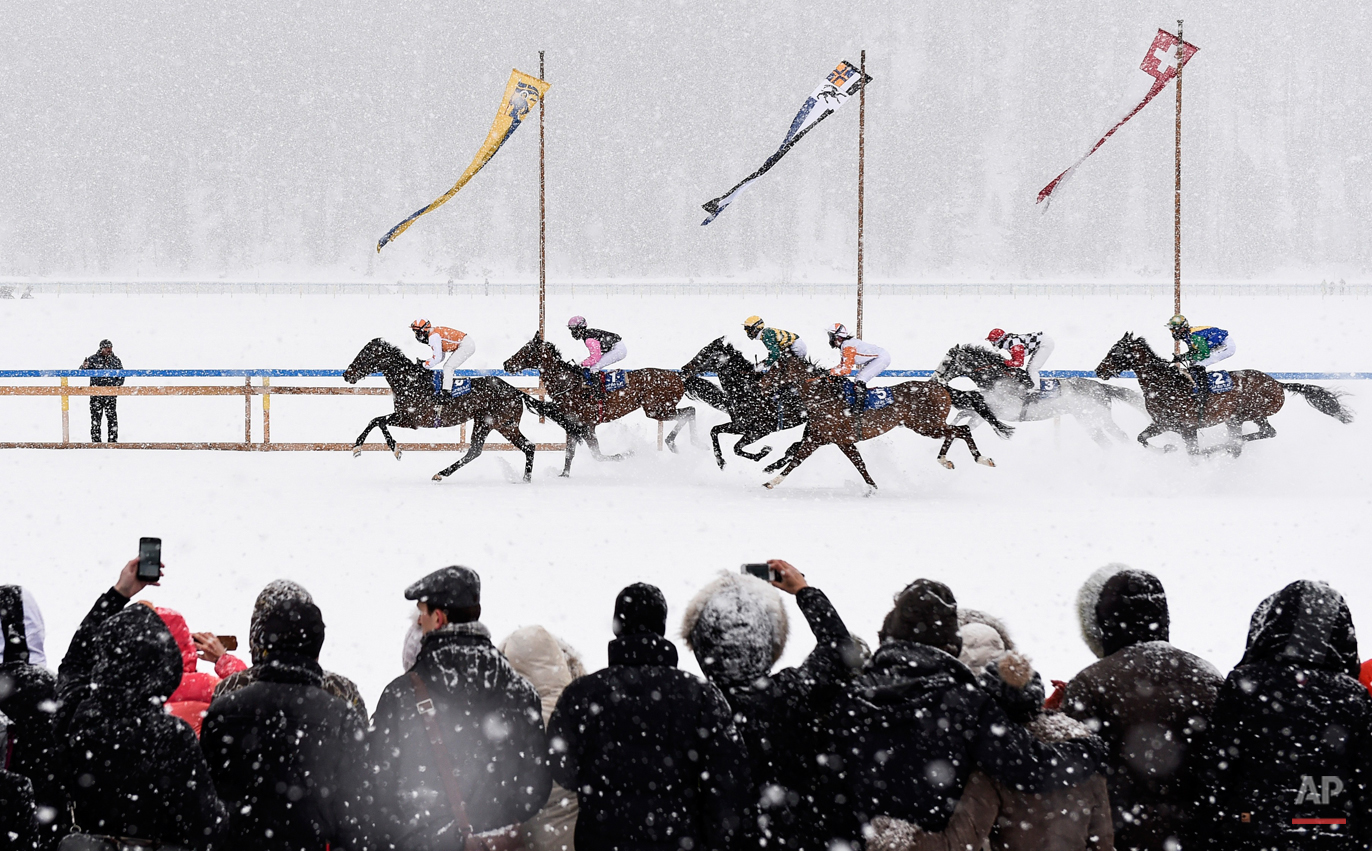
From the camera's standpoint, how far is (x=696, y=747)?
248 centimetres

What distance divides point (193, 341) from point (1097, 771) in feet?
109

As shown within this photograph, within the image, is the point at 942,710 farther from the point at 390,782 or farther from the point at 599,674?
the point at 390,782

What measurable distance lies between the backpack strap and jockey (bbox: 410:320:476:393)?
972cm

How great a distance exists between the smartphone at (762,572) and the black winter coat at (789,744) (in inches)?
9.4

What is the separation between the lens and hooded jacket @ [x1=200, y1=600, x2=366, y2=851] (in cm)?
249

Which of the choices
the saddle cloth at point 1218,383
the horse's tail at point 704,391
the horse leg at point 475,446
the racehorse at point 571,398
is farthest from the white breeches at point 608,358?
the saddle cloth at point 1218,383

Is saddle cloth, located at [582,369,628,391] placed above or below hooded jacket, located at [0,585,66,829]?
above

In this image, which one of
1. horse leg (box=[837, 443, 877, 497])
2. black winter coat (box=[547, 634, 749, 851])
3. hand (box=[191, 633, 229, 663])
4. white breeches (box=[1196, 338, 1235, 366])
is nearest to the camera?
black winter coat (box=[547, 634, 749, 851])

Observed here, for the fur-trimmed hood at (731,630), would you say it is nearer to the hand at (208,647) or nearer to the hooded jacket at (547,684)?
the hooded jacket at (547,684)

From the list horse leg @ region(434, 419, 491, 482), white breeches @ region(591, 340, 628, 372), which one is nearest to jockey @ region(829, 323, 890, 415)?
white breeches @ region(591, 340, 628, 372)

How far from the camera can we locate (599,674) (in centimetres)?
254

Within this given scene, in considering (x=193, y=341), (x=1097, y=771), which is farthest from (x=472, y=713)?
(x=193, y=341)

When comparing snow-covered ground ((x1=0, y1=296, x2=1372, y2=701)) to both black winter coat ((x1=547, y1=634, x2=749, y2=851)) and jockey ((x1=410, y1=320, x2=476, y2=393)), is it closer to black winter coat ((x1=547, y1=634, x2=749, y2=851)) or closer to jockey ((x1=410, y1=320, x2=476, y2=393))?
jockey ((x1=410, y1=320, x2=476, y2=393))

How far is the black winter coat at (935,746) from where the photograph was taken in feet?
8.12
